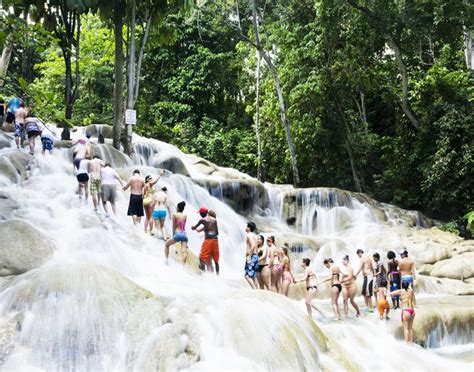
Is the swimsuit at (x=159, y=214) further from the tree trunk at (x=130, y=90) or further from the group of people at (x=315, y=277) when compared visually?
the tree trunk at (x=130, y=90)

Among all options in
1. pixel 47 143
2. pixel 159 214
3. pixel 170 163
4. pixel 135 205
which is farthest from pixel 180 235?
pixel 170 163

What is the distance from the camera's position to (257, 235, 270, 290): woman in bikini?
37.1ft

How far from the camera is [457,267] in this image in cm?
1583

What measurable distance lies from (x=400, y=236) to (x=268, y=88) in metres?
13.2

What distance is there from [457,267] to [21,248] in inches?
484

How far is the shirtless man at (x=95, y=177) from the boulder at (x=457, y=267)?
10346 millimetres

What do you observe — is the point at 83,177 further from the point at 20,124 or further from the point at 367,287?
the point at 367,287

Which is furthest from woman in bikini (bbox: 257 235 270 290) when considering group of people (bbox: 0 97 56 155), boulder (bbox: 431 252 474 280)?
group of people (bbox: 0 97 56 155)

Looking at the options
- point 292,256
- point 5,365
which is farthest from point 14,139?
point 5,365

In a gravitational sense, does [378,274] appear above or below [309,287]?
above

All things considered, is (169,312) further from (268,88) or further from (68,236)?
(268,88)

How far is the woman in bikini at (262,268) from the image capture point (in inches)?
446

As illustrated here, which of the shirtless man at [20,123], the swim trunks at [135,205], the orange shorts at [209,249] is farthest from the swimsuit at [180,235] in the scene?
the shirtless man at [20,123]

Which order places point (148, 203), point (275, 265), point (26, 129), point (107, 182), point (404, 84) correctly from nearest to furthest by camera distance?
point (275, 265), point (107, 182), point (148, 203), point (26, 129), point (404, 84)
